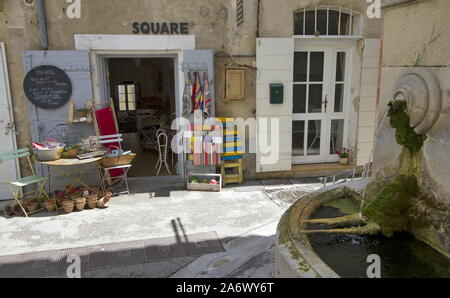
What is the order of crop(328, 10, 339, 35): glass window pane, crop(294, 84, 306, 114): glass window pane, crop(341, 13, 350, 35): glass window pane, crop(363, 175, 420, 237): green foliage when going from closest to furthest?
crop(363, 175, 420, 237): green foliage < crop(328, 10, 339, 35): glass window pane < crop(341, 13, 350, 35): glass window pane < crop(294, 84, 306, 114): glass window pane

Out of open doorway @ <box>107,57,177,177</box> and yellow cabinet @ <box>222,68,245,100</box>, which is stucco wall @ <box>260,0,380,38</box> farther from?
open doorway @ <box>107,57,177,177</box>

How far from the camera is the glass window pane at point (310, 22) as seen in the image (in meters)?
7.36

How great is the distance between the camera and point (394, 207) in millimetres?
3557

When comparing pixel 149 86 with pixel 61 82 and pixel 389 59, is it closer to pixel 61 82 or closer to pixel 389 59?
pixel 61 82

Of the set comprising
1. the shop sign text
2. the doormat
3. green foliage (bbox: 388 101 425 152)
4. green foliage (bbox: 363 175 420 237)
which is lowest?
the doormat

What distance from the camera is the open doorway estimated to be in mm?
9212

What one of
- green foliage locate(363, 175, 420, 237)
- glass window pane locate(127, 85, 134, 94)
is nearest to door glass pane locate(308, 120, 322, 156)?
green foliage locate(363, 175, 420, 237)

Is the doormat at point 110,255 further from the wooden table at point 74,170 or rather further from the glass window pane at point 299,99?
the glass window pane at point 299,99

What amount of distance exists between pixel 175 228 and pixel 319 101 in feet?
13.5

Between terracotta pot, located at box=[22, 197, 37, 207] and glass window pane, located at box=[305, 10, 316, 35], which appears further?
glass window pane, located at box=[305, 10, 316, 35]

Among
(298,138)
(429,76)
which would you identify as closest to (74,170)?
(298,138)

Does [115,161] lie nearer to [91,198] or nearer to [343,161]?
[91,198]

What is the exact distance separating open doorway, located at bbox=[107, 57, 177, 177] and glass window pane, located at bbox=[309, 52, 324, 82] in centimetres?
318
